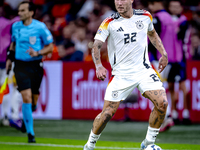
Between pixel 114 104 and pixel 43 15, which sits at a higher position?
pixel 43 15

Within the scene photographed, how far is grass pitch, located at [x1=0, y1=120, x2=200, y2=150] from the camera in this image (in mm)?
7602

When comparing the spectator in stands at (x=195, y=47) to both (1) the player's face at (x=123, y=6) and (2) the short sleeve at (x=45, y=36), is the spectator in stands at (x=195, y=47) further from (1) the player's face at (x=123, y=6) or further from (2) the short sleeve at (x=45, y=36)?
(1) the player's face at (x=123, y=6)

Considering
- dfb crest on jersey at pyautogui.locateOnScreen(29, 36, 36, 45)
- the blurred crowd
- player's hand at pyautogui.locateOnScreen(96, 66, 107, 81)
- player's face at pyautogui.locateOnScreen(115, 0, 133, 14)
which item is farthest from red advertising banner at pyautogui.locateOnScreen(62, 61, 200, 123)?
player's hand at pyautogui.locateOnScreen(96, 66, 107, 81)

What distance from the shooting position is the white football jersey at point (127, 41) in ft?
19.4

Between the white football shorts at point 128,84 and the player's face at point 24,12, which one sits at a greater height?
the player's face at point 24,12

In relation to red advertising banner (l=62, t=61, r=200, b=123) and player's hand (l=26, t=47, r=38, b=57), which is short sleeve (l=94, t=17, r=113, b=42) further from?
red advertising banner (l=62, t=61, r=200, b=123)

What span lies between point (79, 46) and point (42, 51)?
6.06 m

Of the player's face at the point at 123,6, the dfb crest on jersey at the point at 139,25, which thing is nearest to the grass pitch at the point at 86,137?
the dfb crest on jersey at the point at 139,25

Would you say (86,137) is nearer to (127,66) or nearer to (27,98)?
(27,98)

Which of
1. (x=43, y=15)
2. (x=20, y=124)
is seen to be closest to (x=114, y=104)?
(x=20, y=124)

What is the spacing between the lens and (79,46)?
566 inches

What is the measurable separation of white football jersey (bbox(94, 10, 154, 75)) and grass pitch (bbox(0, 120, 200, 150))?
1899 mm

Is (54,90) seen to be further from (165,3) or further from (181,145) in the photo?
(181,145)

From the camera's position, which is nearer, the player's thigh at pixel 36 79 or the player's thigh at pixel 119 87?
the player's thigh at pixel 119 87
